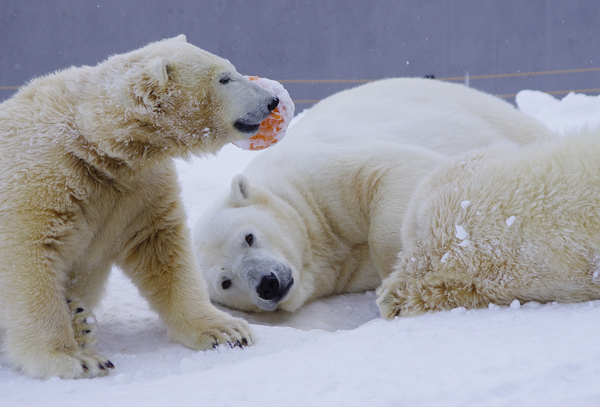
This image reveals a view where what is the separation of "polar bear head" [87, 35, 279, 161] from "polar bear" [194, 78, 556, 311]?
0.99 metres

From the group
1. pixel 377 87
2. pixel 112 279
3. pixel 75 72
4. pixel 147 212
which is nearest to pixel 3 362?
pixel 147 212

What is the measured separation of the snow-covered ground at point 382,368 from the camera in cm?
120

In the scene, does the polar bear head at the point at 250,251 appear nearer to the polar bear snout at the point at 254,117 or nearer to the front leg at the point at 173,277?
the front leg at the point at 173,277

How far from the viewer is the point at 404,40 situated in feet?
28.8

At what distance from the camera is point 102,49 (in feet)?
25.9

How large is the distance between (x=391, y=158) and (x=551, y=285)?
1.67 meters

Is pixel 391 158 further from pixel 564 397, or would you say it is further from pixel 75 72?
pixel 564 397

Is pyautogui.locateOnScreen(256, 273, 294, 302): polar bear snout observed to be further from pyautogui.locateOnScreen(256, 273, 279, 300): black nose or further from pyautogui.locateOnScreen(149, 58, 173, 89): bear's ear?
pyautogui.locateOnScreen(149, 58, 173, 89): bear's ear

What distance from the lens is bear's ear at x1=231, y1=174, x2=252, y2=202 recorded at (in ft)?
11.2

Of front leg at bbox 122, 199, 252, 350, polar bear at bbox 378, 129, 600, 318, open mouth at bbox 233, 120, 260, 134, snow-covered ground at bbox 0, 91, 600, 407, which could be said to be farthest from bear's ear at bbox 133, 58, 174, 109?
polar bear at bbox 378, 129, 600, 318

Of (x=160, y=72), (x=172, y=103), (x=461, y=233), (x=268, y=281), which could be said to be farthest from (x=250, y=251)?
(x=461, y=233)

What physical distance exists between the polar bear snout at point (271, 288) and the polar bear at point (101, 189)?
52 cm

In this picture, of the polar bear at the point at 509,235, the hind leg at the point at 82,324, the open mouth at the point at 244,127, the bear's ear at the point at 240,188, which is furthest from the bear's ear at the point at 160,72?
the bear's ear at the point at 240,188

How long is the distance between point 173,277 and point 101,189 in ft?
1.59
